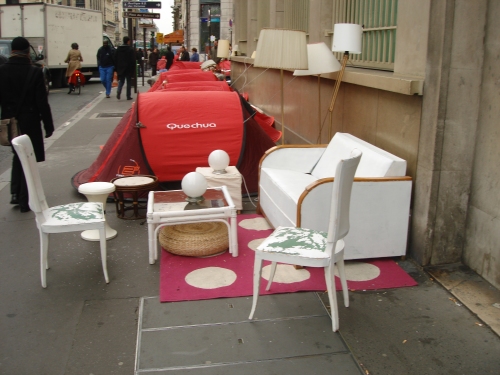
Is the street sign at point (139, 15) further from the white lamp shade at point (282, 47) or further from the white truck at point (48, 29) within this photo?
the white lamp shade at point (282, 47)

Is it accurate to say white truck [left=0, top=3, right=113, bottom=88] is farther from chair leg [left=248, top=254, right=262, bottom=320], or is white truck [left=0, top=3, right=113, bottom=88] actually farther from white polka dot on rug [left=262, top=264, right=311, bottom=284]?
chair leg [left=248, top=254, right=262, bottom=320]

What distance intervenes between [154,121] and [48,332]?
3.62 meters

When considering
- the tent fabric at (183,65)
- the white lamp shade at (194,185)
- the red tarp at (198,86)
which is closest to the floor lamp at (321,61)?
the white lamp shade at (194,185)

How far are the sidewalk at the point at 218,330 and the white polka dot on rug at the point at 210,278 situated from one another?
0.28 m

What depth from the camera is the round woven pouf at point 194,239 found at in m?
4.92

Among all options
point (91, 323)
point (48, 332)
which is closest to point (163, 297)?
point (91, 323)

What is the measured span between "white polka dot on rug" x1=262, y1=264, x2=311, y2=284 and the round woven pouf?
518 mm

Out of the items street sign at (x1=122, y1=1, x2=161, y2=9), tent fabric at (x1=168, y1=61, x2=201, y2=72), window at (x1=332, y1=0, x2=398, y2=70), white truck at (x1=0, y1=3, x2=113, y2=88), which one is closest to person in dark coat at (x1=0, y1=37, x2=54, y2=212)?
window at (x1=332, y1=0, x2=398, y2=70)

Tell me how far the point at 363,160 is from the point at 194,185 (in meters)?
1.59

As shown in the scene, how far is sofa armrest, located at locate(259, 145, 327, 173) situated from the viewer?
6.06 metres

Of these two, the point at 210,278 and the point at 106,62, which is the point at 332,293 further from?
the point at 106,62

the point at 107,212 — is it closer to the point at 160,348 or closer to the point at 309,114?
the point at 160,348

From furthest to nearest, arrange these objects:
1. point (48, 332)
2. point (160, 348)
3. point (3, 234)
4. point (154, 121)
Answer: point (154, 121) → point (3, 234) → point (48, 332) → point (160, 348)

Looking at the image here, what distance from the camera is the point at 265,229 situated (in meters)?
5.81
